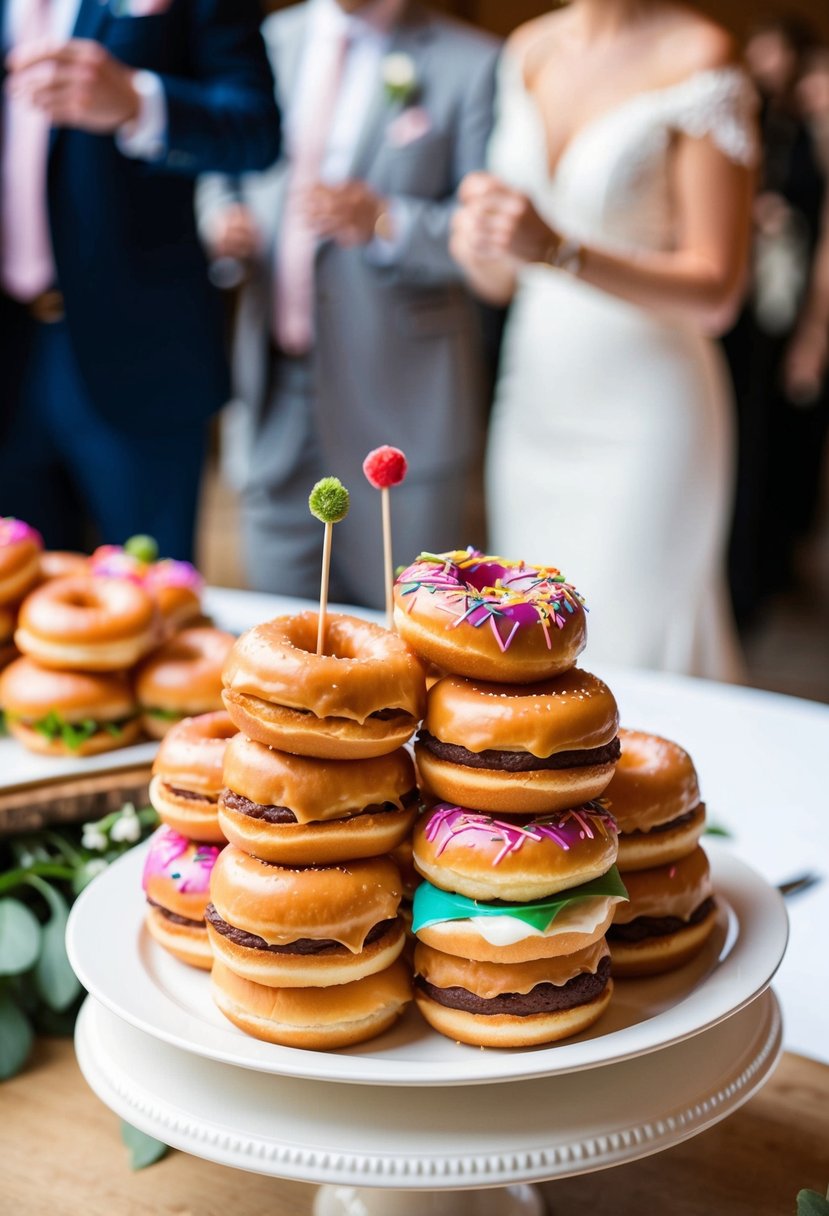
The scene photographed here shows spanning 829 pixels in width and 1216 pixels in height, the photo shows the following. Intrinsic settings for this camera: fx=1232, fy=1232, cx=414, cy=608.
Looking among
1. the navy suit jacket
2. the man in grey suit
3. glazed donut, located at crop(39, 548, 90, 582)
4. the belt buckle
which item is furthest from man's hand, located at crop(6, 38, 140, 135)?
glazed donut, located at crop(39, 548, 90, 582)

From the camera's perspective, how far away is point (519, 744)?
832 millimetres

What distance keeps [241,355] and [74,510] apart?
58cm

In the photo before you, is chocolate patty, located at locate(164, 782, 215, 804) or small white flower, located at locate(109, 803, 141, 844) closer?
chocolate patty, located at locate(164, 782, 215, 804)

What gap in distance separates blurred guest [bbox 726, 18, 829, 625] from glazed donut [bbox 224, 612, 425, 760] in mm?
4386

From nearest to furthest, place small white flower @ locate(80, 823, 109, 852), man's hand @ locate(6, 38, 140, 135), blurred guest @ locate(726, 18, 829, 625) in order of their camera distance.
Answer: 1. small white flower @ locate(80, 823, 109, 852)
2. man's hand @ locate(6, 38, 140, 135)
3. blurred guest @ locate(726, 18, 829, 625)

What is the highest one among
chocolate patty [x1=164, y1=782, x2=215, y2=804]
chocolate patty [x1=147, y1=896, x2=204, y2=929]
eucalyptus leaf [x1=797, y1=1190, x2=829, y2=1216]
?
chocolate patty [x1=164, y1=782, x2=215, y2=804]

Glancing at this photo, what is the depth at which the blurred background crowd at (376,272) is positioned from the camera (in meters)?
2.28

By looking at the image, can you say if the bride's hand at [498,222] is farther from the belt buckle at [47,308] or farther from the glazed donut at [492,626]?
the glazed donut at [492,626]

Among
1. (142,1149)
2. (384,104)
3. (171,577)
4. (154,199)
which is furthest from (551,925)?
(384,104)

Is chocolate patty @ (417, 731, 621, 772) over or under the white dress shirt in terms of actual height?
under

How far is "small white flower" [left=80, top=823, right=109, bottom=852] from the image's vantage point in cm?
126

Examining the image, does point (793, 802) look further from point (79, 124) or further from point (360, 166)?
point (360, 166)

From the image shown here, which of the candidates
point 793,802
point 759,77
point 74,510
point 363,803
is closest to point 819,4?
point 759,77

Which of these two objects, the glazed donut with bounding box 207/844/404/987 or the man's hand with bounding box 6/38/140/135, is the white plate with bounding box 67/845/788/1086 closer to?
the glazed donut with bounding box 207/844/404/987
